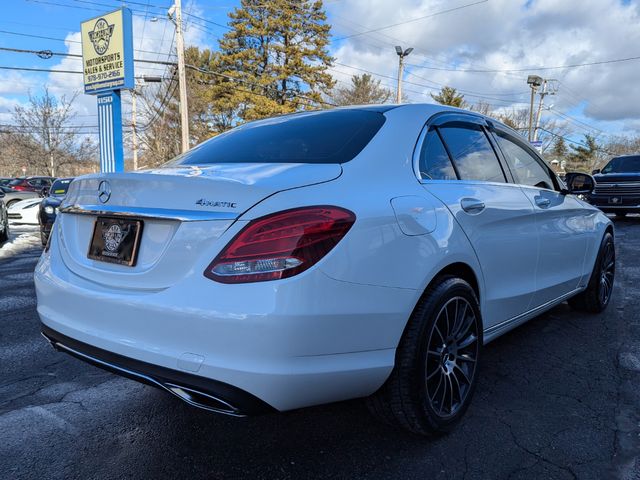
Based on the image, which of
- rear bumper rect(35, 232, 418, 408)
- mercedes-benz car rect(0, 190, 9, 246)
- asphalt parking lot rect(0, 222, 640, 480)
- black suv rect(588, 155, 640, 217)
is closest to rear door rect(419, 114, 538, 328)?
asphalt parking lot rect(0, 222, 640, 480)

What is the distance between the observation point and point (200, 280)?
1.83 m

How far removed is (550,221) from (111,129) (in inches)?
564

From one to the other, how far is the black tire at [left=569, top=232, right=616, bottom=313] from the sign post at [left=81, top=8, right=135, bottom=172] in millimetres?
12816

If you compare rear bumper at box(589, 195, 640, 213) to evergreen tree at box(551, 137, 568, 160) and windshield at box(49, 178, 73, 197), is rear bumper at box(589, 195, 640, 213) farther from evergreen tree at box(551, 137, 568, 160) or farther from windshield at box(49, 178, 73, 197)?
evergreen tree at box(551, 137, 568, 160)

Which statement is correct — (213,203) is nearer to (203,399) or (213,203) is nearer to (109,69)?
(203,399)

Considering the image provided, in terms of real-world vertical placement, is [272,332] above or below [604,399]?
above

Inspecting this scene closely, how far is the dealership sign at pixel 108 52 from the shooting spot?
14.5 m

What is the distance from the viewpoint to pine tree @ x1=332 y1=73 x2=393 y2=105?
4162 cm

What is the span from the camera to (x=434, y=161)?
2623 mm

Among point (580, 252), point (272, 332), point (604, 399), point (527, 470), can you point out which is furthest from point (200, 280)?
point (580, 252)

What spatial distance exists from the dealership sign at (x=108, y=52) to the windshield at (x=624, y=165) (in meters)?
14.6

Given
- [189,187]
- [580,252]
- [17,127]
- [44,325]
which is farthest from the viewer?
[17,127]

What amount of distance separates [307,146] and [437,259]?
878 millimetres

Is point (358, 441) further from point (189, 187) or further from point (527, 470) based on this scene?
point (189, 187)
